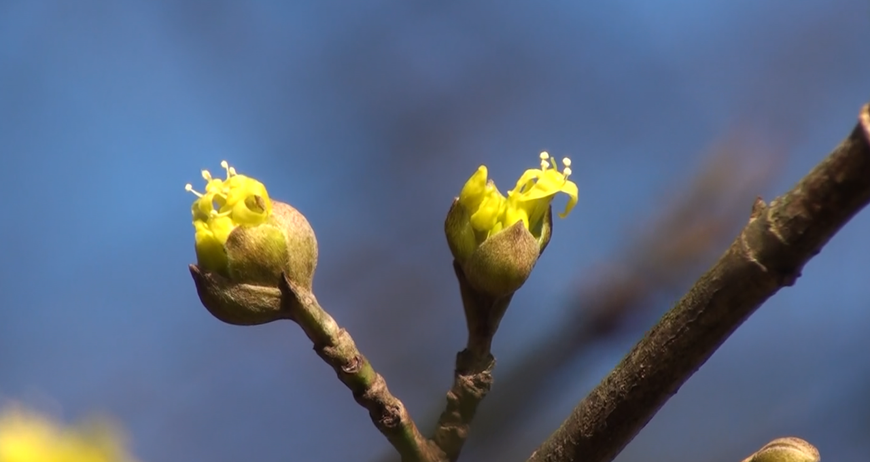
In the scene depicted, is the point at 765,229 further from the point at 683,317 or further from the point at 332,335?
the point at 332,335

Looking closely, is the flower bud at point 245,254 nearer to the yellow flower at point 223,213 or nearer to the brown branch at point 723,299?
the yellow flower at point 223,213

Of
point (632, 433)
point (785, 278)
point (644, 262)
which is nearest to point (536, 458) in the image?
point (632, 433)

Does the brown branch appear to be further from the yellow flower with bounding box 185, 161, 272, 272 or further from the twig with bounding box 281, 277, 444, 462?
the yellow flower with bounding box 185, 161, 272, 272

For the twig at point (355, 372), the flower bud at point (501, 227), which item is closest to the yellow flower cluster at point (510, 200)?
the flower bud at point (501, 227)

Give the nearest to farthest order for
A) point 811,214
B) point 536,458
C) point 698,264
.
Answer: point 811,214, point 536,458, point 698,264

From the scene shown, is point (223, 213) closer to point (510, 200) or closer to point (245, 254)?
point (245, 254)

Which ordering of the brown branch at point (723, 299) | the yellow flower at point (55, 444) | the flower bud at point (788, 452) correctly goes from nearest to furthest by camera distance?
1. the brown branch at point (723, 299)
2. the flower bud at point (788, 452)
3. the yellow flower at point (55, 444)
